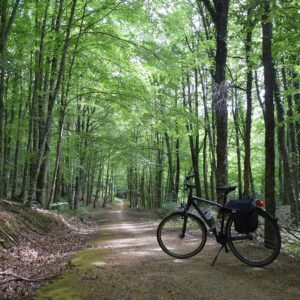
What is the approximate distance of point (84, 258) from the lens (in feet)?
20.7

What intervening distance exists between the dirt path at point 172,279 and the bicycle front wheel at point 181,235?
0.17 m

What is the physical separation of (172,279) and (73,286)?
1283 millimetres

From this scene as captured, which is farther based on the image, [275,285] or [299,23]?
→ [299,23]

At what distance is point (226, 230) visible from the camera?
18.3ft

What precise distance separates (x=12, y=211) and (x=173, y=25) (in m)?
8.20

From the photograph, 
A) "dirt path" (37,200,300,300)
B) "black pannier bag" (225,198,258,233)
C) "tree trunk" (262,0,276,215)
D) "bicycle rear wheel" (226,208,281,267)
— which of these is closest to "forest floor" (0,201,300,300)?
"dirt path" (37,200,300,300)

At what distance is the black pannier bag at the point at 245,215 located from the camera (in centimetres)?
530

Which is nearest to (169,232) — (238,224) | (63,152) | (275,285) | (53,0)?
(238,224)

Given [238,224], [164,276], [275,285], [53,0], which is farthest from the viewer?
[53,0]

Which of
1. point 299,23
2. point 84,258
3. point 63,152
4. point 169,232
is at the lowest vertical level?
point 84,258

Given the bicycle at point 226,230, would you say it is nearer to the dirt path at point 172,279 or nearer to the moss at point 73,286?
the dirt path at point 172,279

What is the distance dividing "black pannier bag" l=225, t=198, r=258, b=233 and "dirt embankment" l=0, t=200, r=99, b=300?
2824mm

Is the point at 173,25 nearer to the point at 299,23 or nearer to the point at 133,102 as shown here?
the point at 133,102

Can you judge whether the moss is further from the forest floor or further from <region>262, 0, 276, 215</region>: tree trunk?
<region>262, 0, 276, 215</region>: tree trunk
